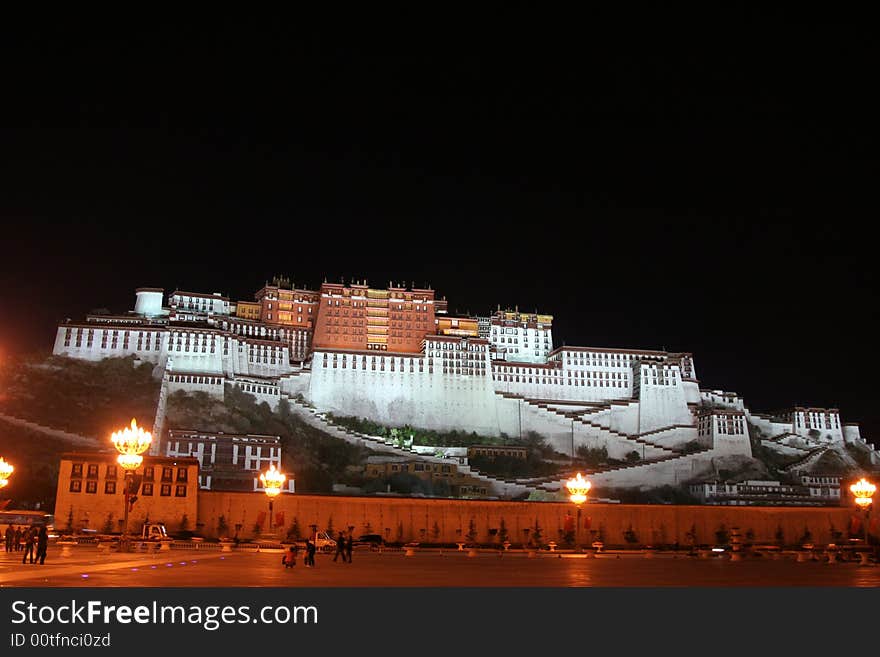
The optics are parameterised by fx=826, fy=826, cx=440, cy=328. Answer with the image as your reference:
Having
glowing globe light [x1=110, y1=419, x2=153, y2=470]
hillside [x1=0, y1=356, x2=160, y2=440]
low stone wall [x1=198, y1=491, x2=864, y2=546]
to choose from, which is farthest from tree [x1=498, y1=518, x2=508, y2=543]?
hillside [x1=0, y1=356, x2=160, y2=440]

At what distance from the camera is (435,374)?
7638cm

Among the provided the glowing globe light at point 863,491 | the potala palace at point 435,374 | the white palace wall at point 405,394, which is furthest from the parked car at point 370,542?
the white palace wall at point 405,394

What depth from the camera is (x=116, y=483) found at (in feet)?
120

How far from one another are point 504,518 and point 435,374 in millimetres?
35787

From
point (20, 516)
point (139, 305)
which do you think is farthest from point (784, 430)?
point (20, 516)

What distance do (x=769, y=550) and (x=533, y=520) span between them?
11901 mm

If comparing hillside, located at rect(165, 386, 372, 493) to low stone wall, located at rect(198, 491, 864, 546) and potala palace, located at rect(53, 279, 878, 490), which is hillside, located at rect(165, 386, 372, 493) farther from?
low stone wall, located at rect(198, 491, 864, 546)

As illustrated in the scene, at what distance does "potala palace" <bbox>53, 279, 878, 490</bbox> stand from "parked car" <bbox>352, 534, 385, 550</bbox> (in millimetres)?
24463

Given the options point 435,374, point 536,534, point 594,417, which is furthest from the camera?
point 594,417

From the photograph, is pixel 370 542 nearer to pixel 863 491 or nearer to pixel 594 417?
pixel 863 491

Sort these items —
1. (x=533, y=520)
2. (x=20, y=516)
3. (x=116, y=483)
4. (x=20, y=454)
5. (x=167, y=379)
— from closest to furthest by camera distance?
(x=20, y=516)
(x=116, y=483)
(x=533, y=520)
(x=20, y=454)
(x=167, y=379)

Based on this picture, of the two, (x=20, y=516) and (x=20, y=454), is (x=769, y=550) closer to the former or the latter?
(x=20, y=516)

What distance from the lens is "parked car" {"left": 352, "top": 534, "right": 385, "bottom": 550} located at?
30.9m

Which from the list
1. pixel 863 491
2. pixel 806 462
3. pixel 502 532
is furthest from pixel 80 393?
pixel 806 462
